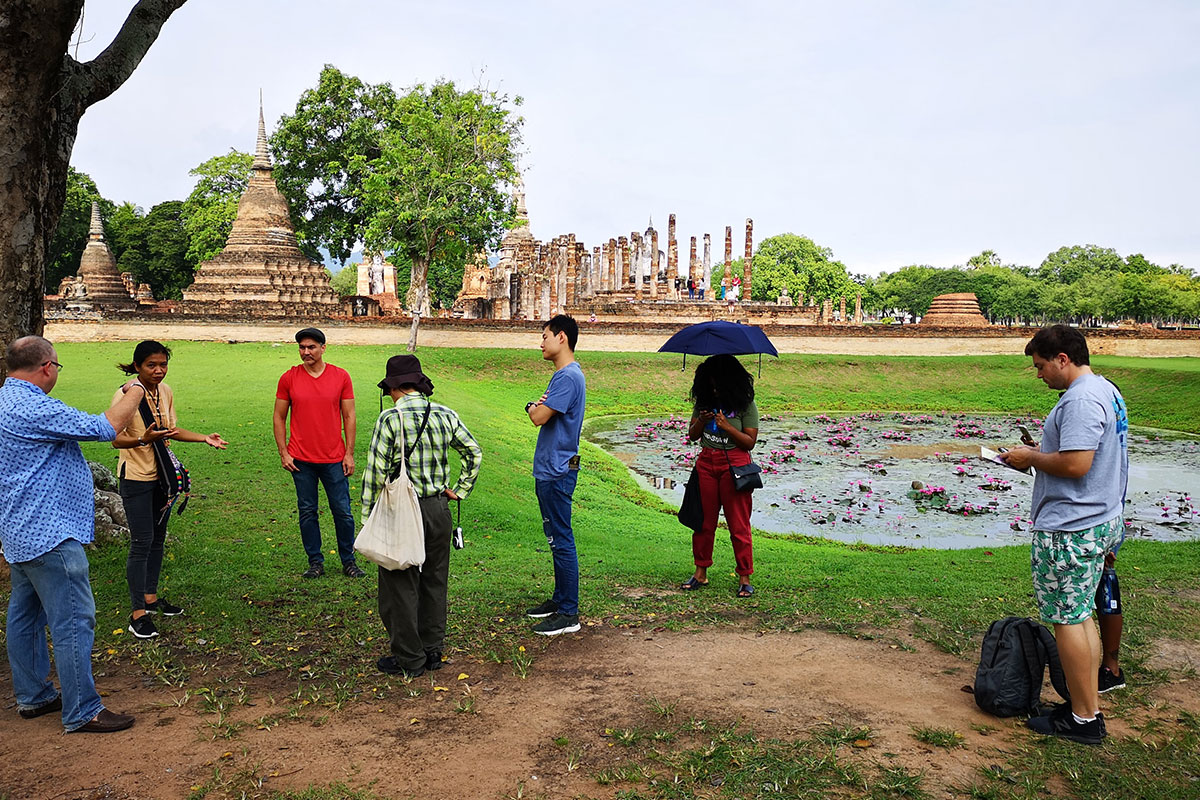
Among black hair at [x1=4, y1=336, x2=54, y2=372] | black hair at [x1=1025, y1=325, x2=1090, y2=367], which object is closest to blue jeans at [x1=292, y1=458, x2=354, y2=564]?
black hair at [x1=4, y1=336, x2=54, y2=372]

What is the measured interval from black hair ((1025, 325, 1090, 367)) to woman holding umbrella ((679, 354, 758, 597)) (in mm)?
2564

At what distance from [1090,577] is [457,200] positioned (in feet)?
88.5

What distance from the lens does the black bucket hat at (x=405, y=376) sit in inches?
206

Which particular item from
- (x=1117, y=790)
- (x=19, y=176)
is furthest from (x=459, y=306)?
(x=1117, y=790)

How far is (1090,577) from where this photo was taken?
4.25 meters

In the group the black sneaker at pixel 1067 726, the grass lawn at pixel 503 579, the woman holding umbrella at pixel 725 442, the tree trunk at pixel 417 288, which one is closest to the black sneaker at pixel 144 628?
the grass lawn at pixel 503 579

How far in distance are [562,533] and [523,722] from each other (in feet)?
5.28

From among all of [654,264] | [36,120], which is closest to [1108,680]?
[36,120]

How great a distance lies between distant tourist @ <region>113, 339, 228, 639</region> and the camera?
578 centimetres

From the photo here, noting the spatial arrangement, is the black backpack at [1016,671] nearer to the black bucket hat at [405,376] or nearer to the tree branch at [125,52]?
the black bucket hat at [405,376]

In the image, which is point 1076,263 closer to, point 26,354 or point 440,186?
point 440,186

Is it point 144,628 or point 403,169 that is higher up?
point 403,169

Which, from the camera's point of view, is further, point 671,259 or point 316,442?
point 671,259

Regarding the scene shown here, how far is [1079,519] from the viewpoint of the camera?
4.26 m
